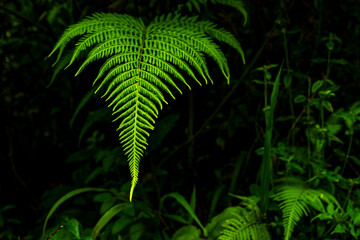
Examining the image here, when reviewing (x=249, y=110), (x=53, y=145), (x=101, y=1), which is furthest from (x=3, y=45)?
(x=249, y=110)

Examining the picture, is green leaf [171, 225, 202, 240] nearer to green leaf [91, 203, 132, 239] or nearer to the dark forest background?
the dark forest background

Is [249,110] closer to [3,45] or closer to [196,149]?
[196,149]

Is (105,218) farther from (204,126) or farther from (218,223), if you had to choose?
(204,126)

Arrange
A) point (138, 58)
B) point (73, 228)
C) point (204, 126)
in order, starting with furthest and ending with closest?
point (204, 126)
point (73, 228)
point (138, 58)

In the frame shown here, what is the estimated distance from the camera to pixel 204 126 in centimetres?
164

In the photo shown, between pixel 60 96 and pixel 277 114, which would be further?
pixel 60 96

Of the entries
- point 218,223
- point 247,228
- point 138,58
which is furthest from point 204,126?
point 138,58

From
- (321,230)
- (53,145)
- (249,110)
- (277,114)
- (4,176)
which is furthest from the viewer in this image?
(53,145)

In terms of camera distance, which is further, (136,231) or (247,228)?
(136,231)

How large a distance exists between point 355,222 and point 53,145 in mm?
2168

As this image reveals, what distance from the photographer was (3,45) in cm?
218

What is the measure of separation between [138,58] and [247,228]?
2.24 feet

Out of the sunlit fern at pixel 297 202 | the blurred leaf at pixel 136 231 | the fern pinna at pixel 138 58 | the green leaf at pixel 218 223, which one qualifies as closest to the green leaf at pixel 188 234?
the green leaf at pixel 218 223

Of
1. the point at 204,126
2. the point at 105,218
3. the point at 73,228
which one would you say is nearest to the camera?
the point at 73,228
